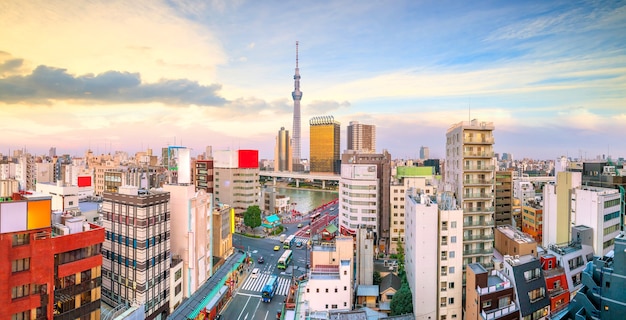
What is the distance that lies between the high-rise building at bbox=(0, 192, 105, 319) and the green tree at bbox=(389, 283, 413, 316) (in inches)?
360

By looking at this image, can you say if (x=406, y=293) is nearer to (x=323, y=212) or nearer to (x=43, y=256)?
(x=43, y=256)

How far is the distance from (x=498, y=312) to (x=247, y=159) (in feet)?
80.6

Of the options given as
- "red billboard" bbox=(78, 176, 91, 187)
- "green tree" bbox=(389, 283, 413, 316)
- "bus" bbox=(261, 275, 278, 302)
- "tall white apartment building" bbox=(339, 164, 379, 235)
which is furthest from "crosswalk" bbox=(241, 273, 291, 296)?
"red billboard" bbox=(78, 176, 91, 187)

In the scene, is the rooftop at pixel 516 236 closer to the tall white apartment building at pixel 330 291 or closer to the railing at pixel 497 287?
the railing at pixel 497 287

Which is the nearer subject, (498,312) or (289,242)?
(498,312)

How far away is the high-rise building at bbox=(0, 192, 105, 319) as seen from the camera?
731 centimetres

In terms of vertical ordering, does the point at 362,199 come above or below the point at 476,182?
below

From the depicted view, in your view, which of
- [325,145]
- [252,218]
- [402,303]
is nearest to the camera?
[402,303]

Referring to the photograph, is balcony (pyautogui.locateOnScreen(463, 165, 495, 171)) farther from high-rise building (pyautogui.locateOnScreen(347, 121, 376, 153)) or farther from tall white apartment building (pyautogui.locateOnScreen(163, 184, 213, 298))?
high-rise building (pyautogui.locateOnScreen(347, 121, 376, 153))

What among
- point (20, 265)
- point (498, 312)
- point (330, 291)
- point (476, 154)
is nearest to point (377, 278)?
point (330, 291)

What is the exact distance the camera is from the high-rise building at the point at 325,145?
79812 millimetres

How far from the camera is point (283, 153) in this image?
97.5 m

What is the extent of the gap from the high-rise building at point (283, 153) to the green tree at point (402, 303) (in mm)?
84153

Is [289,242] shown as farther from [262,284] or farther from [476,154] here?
[476,154]
